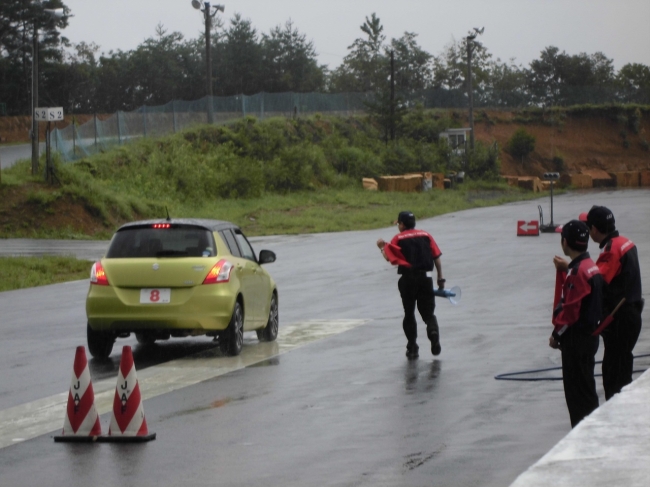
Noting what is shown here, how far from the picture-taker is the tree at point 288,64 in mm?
117375

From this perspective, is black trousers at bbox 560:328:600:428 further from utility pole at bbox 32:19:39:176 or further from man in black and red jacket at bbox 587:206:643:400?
utility pole at bbox 32:19:39:176

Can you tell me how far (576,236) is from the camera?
791 centimetres

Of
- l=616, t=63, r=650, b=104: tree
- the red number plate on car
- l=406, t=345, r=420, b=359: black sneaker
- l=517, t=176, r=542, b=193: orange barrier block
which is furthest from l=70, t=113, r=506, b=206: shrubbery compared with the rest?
l=616, t=63, r=650, b=104: tree

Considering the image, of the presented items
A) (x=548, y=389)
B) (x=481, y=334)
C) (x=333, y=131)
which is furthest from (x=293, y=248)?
(x=333, y=131)

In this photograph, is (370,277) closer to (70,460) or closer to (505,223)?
(70,460)

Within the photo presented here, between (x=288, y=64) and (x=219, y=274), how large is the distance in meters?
111

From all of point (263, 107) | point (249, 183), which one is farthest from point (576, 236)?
point (263, 107)

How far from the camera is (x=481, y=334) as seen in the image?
15.2 metres

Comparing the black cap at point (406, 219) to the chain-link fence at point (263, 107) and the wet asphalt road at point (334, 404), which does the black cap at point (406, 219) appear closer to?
the wet asphalt road at point (334, 404)

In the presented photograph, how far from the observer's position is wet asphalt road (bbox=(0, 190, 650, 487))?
24.9 feet

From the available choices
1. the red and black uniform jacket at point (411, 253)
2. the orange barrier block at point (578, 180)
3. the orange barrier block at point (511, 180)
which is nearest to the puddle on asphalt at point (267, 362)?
the red and black uniform jacket at point (411, 253)

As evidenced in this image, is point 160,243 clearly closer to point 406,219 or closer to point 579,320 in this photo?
point 406,219

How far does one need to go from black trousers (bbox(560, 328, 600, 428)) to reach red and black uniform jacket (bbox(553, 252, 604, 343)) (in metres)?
0.07

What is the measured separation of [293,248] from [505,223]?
12.4 m
